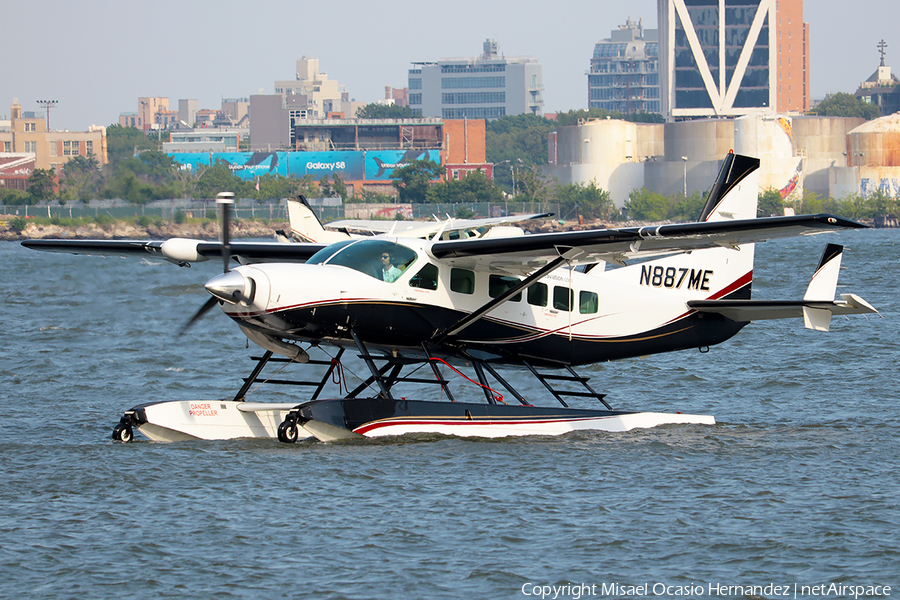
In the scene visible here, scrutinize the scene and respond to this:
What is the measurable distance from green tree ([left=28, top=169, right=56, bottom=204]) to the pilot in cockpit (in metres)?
99.3

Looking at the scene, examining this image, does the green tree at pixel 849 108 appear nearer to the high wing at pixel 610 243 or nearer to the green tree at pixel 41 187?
the green tree at pixel 41 187

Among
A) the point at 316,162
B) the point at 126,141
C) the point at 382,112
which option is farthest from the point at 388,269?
the point at 382,112

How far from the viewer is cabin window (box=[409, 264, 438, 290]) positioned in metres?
14.4

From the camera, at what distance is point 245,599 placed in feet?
29.3

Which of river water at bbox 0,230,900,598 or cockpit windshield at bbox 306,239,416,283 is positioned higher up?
cockpit windshield at bbox 306,239,416,283

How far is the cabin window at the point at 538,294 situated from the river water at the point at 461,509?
2091 millimetres

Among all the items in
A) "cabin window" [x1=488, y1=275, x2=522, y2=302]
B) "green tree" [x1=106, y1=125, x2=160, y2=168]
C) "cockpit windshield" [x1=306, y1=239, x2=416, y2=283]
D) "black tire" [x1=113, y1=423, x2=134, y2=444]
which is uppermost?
"green tree" [x1=106, y1=125, x2=160, y2=168]

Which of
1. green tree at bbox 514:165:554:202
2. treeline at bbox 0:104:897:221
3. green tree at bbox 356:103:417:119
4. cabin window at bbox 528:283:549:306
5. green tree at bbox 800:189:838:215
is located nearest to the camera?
cabin window at bbox 528:283:549:306

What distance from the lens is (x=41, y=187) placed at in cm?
10912

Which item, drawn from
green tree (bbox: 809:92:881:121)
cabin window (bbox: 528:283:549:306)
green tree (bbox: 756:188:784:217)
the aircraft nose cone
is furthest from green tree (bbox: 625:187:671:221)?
the aircraft nose cone

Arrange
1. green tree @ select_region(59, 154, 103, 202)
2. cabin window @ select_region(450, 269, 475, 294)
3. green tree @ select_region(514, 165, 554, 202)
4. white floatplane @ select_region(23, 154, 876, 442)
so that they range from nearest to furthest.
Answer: white floatplane @ select_region(23, 154, 876, 442) < cabin window @ select_region(450, 269, 475, 294) < green tree @ select_region(59, 154, 103, 202) < green tree @ select_region(514, 165, 554, 202)

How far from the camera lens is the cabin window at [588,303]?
1612 cm

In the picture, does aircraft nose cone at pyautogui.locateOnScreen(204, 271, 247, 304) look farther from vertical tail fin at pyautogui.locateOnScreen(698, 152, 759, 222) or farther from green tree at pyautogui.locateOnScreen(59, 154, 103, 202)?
Result: green tree at pyautogui.locateOnScreen(59, 154, 103, 202)

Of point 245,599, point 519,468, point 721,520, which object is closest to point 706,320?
point 519,468
